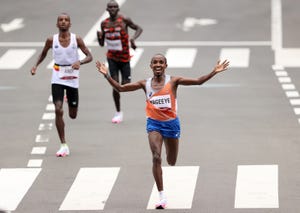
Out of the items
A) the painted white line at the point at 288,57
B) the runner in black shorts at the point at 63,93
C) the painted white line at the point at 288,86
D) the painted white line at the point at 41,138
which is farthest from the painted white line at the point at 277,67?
the runner in black shorts at the point at 63,93

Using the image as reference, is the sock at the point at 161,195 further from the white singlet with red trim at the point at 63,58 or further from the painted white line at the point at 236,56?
the painted white line at the point at 236,56

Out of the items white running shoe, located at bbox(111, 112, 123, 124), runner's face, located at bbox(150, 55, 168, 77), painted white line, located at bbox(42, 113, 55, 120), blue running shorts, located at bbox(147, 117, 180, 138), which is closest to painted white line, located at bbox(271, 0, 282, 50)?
white running shoe, located at bbox(111, 112, 123, 124)

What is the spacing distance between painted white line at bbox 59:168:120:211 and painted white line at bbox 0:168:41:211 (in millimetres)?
705

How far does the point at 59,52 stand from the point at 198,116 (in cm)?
424

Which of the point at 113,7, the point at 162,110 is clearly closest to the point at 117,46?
the point at 113,7

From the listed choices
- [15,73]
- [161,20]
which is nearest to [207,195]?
[15,73]

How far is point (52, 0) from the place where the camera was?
42844mm

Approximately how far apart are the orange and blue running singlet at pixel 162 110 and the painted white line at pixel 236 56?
42.6ft

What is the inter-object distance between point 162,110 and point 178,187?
1.45 m

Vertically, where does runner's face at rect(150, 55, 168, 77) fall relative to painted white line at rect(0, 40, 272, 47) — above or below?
above

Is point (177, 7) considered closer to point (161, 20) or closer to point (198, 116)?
point (161, 20)

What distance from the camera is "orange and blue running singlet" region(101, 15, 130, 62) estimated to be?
26.3 m

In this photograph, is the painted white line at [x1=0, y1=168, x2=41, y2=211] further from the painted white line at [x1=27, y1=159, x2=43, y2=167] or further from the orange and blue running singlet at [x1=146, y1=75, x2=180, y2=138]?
the orange and blue running singlet at [x1=146, y1=75, x2=180, y2=138]

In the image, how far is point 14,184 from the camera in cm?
2083
